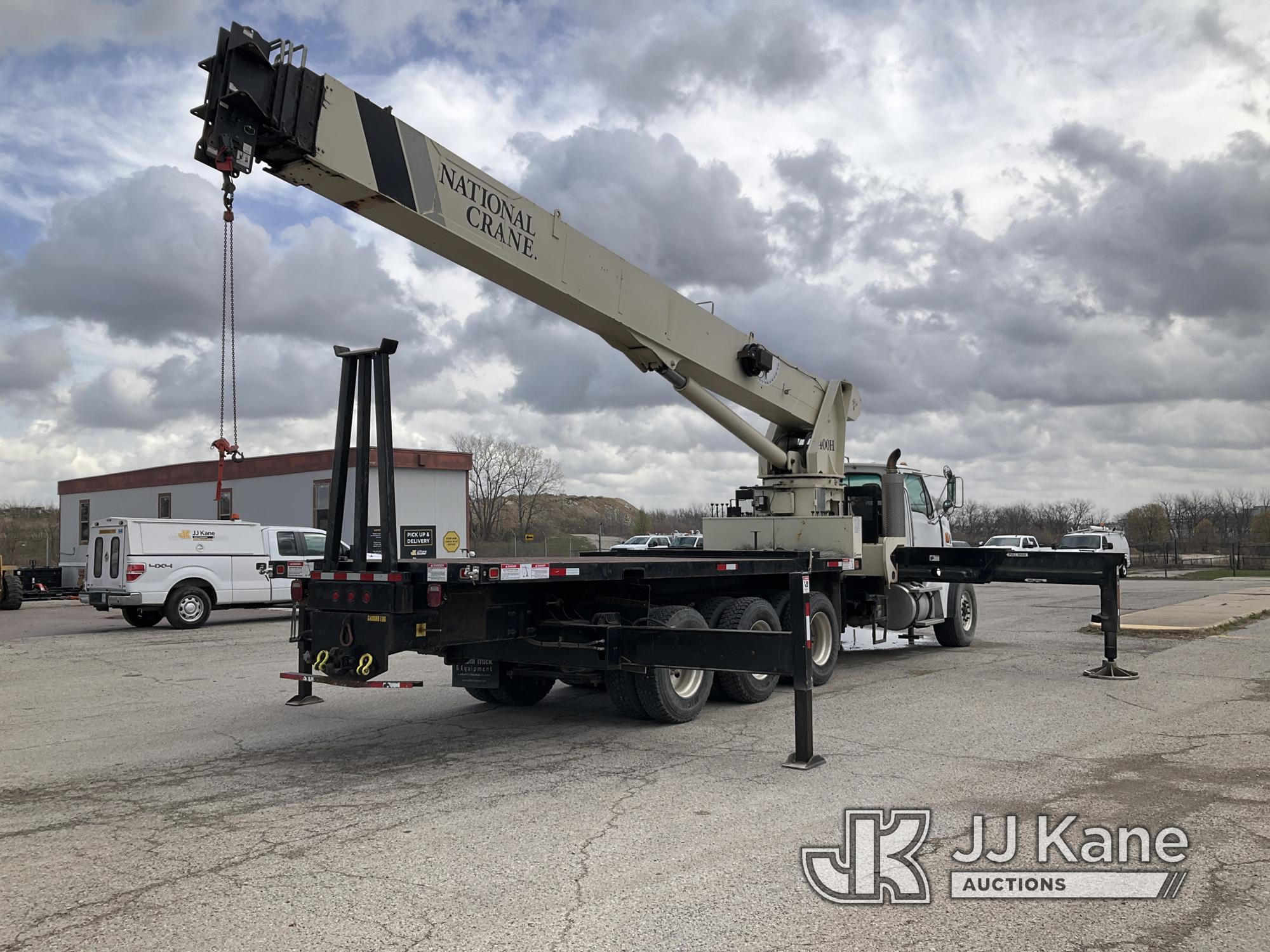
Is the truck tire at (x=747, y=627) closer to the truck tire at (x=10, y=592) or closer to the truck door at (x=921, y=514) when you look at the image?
the truck door at (x=921, y=514)

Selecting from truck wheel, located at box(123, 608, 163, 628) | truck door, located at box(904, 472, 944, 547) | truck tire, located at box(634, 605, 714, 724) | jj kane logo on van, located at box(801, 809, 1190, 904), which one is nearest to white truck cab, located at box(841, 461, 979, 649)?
truck door, located at box(904, 472, 944, 547)

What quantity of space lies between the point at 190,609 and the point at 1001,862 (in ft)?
56.1

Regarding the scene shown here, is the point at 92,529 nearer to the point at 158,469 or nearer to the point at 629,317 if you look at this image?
the point at 629,317

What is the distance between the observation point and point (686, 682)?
8719 mm

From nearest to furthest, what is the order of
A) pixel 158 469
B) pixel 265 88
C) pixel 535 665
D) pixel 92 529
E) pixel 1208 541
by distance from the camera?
1. pixel 265 88
2. pixel 535 665
3. pixel 92 529
4. pixel 158 469
5. pixel 1208 541

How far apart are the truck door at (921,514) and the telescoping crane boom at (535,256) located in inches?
40.5

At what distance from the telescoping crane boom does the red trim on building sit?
1535 cm

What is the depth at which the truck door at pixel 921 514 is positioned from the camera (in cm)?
1324

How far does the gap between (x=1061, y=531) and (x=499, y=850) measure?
69421mm

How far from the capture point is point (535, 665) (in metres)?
8.33

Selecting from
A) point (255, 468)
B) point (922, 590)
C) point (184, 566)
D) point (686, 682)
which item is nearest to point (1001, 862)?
point (686, 682)

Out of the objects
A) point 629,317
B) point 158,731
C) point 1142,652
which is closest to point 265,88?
point 629,317

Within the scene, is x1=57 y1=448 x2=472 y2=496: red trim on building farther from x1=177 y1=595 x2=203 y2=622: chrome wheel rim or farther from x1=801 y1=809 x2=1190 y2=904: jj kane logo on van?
x1=801 y1=809 x2=1190 y2=904: jj kane logo on van

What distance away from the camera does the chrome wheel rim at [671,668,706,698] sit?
850 cm
